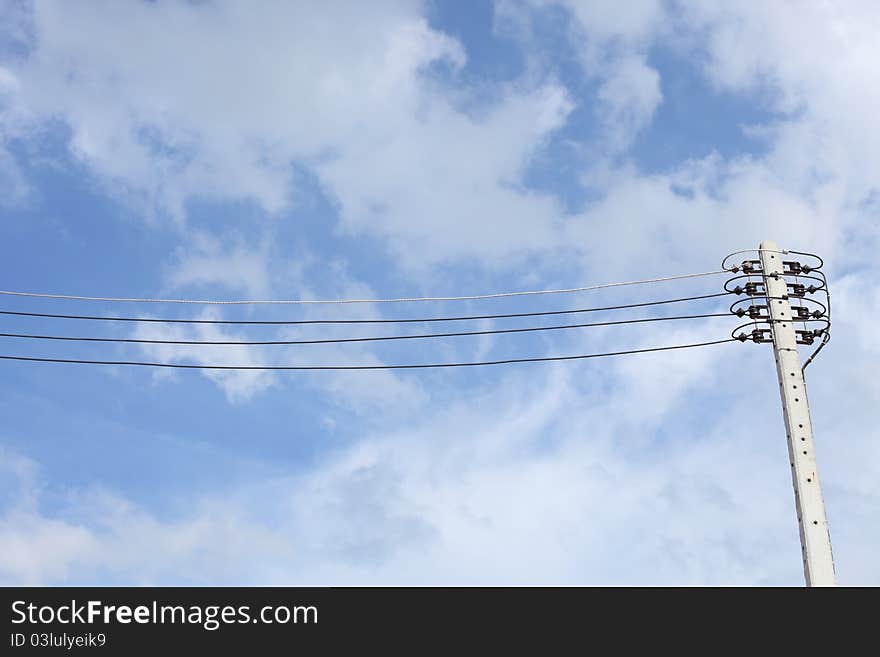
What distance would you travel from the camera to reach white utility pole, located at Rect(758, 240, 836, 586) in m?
14.6

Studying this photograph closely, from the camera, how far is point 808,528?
14.8m

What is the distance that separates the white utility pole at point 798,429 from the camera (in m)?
14.6

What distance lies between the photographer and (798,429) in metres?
15.6
